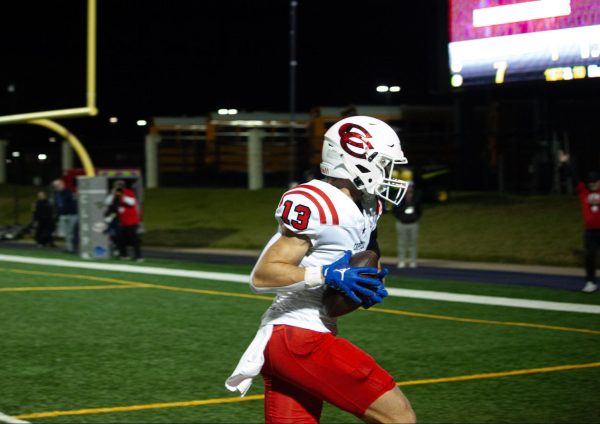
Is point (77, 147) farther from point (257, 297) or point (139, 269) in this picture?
point (257, 297)

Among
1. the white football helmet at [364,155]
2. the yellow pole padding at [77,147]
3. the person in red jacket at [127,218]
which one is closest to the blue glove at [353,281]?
the white football helmet at [364,155]

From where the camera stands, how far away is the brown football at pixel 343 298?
3871 millimetres

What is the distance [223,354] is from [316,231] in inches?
203

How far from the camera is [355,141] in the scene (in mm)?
4008

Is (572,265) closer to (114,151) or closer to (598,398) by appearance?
(598,398)

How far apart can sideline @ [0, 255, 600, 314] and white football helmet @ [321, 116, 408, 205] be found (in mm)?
8540

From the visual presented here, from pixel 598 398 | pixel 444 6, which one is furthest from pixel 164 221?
pixel 598 398

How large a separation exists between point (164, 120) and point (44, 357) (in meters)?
32.8

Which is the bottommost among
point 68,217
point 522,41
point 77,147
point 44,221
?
point 44,221

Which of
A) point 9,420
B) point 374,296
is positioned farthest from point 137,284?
point 374,296

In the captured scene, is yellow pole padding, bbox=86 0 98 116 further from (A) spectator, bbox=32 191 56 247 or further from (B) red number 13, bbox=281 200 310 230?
(B) red number 13, bbox=281 200 310 230

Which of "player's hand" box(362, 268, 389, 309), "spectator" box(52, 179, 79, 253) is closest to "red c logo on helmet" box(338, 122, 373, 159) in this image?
"player's hand" box(362, 268, 389, 309)

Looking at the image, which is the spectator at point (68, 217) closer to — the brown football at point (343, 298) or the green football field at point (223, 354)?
the green football field at point (223, 354)

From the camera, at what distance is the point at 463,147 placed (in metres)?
31.4
